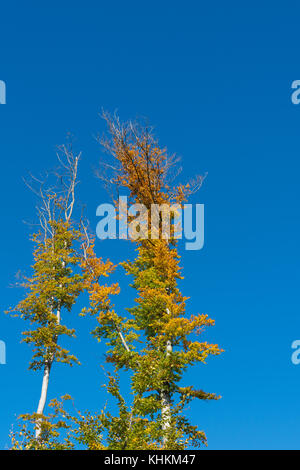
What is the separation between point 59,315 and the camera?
20484 millimetres

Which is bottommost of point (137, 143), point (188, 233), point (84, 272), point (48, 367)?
point (48, 367)

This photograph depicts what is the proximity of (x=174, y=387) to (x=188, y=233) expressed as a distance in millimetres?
7919

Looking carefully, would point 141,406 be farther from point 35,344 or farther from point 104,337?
point 35,344

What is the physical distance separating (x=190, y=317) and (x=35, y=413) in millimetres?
7113

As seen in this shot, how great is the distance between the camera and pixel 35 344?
1894 centimetres

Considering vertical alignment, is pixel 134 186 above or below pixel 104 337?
above
